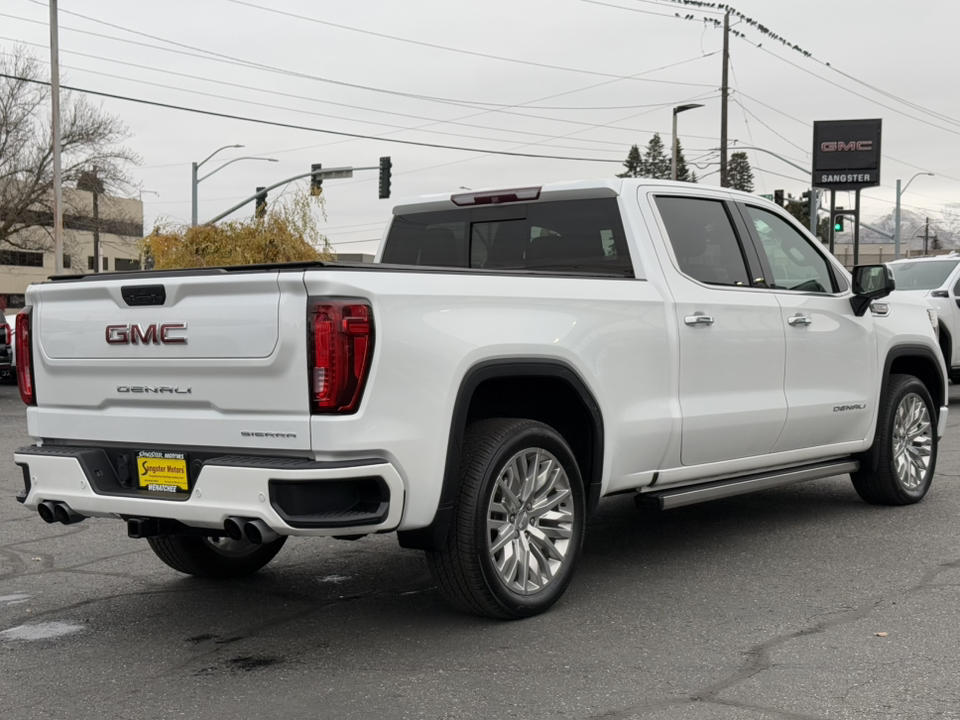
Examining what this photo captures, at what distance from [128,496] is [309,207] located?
30.9 meters

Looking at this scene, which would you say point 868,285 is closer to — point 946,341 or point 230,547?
point 230,547

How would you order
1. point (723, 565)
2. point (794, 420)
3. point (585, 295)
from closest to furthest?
point (585, 295) < point (723, 565) < point (794, 420)

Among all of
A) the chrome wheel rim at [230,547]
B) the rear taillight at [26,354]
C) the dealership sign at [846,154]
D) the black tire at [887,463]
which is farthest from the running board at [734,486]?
the dealership sign at [846,154]

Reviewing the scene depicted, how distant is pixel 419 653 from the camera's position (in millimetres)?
4863

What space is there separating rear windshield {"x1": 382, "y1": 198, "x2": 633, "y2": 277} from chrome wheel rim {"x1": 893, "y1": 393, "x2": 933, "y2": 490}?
9.17 ft

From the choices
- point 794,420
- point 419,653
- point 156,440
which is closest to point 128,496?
point 156,440

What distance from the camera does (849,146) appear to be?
152 feet

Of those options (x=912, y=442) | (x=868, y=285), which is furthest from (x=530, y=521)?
(x=912, y=442)

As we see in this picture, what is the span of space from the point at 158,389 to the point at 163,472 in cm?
34

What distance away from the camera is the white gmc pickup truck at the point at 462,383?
4.61 m

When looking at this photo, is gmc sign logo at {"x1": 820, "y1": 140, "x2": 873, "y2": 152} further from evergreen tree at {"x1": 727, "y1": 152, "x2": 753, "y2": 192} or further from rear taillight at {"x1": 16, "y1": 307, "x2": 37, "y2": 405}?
evergreen tree at {"x1": 727, "y1": 152, "x2": 753, "y2": 192}

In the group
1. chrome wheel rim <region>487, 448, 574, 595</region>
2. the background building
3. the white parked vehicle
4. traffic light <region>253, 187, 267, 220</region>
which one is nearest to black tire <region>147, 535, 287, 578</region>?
chrome wheel rim <region>487, 448, 574, 595</region>

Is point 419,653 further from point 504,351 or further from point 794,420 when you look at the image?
point 794,420

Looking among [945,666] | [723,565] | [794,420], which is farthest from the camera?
[794,420]
